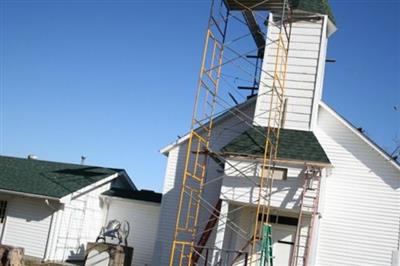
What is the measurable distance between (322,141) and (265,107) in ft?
7.71

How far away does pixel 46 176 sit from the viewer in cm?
2228

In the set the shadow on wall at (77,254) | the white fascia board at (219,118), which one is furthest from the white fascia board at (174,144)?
the shadow on wall at (77,254)

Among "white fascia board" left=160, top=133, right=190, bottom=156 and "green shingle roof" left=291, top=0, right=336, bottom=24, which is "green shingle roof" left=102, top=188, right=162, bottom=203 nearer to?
"white fascia board" left=160, top=133, right=190, bottom=156

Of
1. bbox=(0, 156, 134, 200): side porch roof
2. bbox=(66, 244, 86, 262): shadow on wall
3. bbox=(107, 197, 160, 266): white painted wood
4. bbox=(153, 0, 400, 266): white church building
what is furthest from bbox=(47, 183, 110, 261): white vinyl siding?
bbox=(153, 0, 400, 266): white church building

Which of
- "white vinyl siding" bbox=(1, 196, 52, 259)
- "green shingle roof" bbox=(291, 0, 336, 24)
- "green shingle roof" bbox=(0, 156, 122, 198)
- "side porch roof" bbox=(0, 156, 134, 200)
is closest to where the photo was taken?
"green shingle roof" bbox=(291, 0, 336, 24)

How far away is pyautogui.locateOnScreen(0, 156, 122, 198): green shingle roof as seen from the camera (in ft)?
67.9

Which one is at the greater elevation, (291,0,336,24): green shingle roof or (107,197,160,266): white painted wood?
(291,0,336,24): green shingle roof

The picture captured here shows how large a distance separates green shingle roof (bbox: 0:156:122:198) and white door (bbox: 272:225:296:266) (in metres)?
8.12

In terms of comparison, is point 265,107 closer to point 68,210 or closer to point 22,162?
point 68,210

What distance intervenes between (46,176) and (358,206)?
12.8 m

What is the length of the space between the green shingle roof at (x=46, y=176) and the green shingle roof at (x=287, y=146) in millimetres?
7396

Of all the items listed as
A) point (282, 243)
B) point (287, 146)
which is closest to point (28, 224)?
point (282, 243)

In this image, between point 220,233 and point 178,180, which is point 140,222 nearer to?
point 178,180

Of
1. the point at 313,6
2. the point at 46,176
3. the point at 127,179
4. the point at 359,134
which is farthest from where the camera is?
the point at 127,179
